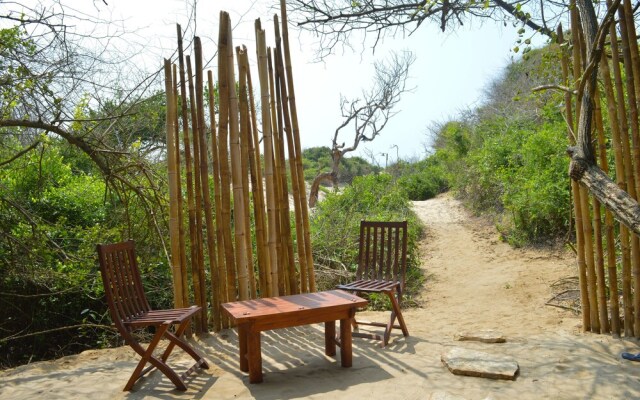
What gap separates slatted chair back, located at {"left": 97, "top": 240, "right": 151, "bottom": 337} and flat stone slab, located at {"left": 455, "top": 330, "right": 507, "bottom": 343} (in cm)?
247

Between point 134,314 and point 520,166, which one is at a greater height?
point 520,166

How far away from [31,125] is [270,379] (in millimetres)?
2907

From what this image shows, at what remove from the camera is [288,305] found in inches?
147

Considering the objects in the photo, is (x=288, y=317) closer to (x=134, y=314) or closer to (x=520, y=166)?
(x=134, y=314)

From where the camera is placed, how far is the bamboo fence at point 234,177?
14.7 ft

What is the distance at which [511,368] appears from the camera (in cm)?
348

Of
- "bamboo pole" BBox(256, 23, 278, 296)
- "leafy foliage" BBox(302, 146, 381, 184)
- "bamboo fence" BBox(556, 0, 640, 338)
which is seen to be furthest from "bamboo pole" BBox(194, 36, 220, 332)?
"leafy foliage" BBox(302, 146, 381, 184)

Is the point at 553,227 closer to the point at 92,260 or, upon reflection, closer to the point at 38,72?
the point at 92,260

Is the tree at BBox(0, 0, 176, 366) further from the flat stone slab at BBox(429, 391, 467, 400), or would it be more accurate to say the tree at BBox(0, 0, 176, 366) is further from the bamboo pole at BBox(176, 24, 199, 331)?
the flat stone slab at BBox(429, 391, 467, 400)

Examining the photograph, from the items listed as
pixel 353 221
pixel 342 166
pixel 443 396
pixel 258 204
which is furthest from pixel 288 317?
pixel 342 166

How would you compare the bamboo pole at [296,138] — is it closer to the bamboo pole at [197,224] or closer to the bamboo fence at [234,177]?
the bamboo fence at [234,177]

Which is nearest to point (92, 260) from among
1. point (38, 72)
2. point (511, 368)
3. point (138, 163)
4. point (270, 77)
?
point (138, 163)

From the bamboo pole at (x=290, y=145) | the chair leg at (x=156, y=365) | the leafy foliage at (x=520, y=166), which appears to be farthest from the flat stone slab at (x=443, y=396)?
the leafy foliage at (x=520, y=166)

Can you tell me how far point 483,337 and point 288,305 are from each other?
1.65 metres
